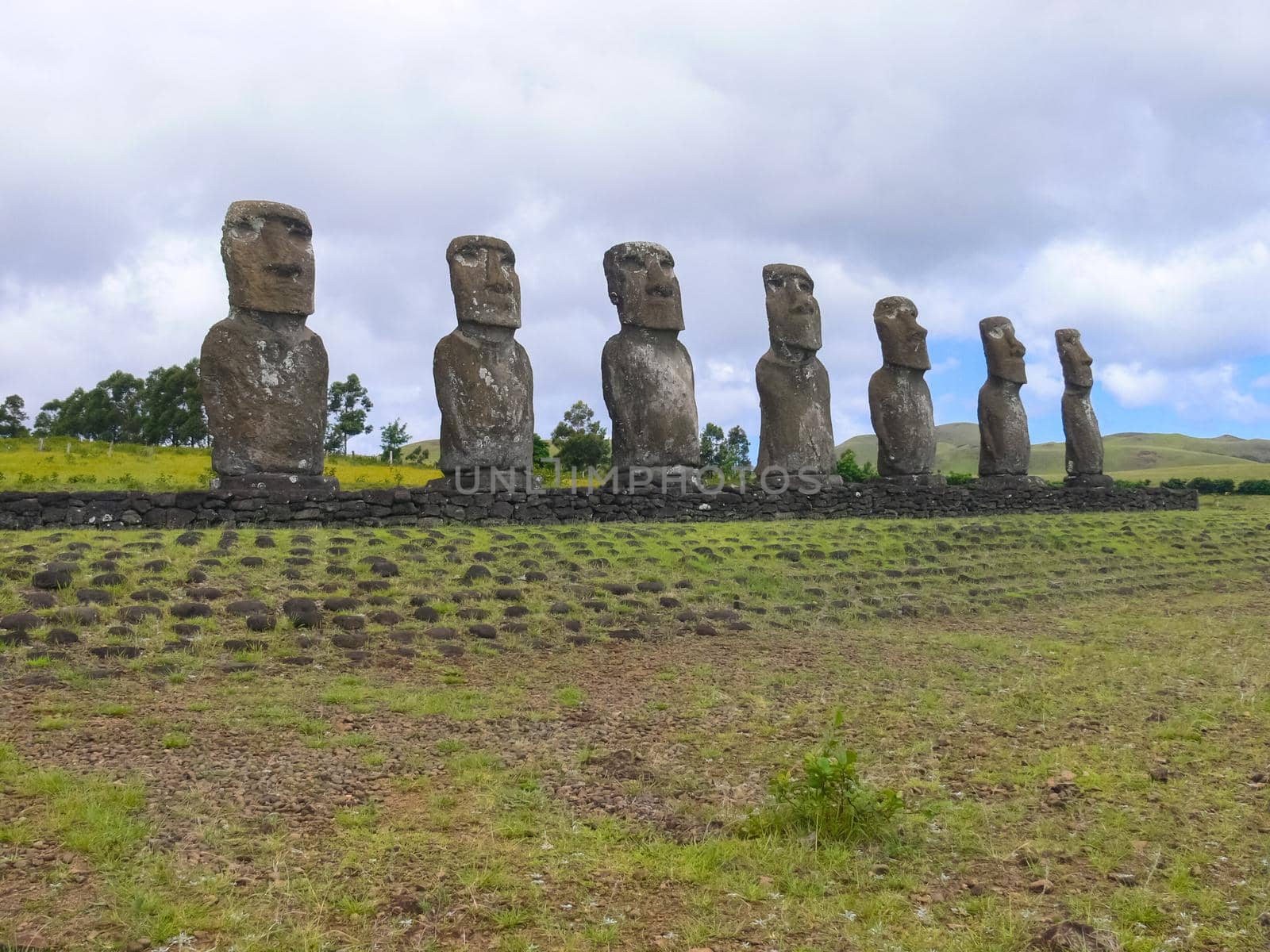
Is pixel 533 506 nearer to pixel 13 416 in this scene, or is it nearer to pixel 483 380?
pixel 483 380

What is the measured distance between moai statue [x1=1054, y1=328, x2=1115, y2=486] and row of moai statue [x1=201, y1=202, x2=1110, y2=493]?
8.87ft

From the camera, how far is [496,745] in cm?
624

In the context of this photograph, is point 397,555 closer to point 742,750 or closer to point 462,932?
point 742,750

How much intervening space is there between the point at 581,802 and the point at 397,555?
6.05 metres

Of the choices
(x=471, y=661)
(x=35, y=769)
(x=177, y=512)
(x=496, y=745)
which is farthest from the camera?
(x=177, y=512)

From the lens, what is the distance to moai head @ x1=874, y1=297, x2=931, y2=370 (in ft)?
65.1

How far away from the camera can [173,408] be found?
39.6m

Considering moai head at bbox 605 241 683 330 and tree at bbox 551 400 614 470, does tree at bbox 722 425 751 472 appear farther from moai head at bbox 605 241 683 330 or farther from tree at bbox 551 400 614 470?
moai head at bbox 605 241 683 330

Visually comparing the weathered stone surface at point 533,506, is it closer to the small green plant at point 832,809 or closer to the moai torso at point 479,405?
the moai torso at point 479,405

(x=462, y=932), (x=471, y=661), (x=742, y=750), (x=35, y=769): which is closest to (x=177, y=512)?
(x=471, y=661)

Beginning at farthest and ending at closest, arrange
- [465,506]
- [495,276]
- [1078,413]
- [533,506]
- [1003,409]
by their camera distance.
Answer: [1078,413] < [1003,409] < [495,276] < [533,506] < [465,506]

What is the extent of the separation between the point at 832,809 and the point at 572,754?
1.78m

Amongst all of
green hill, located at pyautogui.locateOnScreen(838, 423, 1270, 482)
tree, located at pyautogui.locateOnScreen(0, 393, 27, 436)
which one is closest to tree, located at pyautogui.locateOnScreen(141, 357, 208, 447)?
tree, located at pyautogui.locateOnScreen(0, 393, 27, 436)

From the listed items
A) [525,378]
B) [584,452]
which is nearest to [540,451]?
[584,452]
